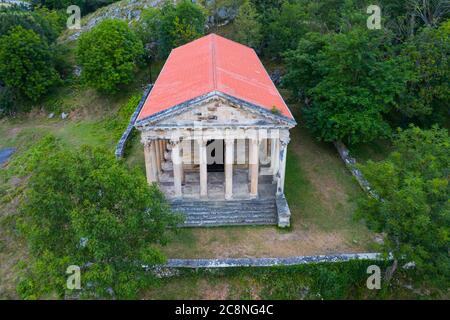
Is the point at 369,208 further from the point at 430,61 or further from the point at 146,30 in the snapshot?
the point at 146,30

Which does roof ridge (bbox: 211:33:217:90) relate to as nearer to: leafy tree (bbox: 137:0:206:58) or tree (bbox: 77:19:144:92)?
leafy tree (bbox: 137:0:206:58)

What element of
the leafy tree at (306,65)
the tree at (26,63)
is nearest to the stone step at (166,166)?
the leafy tree at (306,65)

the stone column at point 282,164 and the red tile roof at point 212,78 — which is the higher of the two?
the red tile roof at point 212,78

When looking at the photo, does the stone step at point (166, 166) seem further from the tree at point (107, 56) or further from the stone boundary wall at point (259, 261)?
the tree at point (107, 56)

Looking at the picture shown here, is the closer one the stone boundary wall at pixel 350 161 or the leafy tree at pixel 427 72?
the stone boundary wall at pixel 350 161

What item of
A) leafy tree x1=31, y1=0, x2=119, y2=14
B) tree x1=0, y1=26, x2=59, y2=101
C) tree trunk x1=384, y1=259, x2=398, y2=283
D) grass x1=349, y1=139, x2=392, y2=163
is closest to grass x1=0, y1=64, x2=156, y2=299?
tree x1=0, y1=26, x2=59, y2=101
